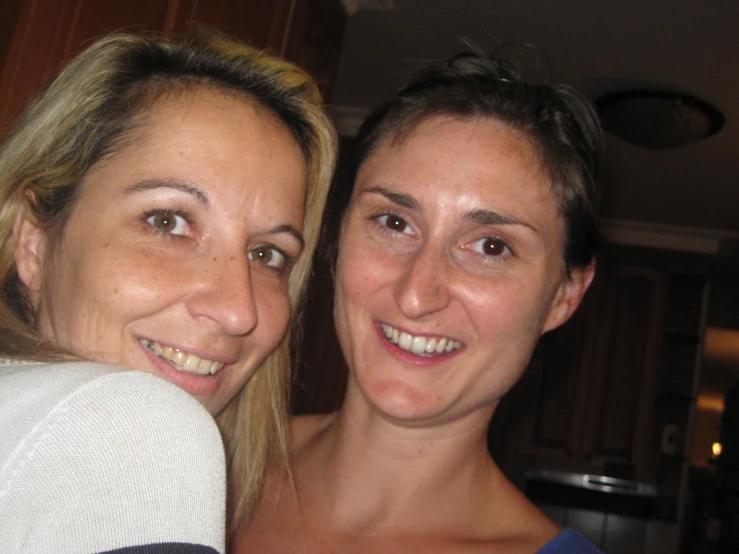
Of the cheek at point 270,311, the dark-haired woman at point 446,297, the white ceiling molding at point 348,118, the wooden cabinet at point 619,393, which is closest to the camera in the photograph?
the cheek at point 270,311

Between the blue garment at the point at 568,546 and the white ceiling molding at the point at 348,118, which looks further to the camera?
the white ceiling molding at the point at 348,118

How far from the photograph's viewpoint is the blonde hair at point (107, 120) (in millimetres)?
970

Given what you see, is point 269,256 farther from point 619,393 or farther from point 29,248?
point 619,393

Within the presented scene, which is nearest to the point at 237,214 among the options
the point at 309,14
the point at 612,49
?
the point at 309,14

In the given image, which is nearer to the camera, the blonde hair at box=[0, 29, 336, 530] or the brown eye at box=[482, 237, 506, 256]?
the blonde hair at box=[0, 29, 336, 530]

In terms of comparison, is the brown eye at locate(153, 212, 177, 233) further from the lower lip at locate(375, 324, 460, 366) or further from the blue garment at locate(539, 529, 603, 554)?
the blue garment at locate(539, 529, 603, 554)

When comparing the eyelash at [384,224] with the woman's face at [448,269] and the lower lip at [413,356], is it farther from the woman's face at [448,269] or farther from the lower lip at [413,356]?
the lower lip at [413,356]

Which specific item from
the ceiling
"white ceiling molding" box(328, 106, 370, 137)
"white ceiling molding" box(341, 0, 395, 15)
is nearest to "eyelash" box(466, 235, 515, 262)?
the ceiling

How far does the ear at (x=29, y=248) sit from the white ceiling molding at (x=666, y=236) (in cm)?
413

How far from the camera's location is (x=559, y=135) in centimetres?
128

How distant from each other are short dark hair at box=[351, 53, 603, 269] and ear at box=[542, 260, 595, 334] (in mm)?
22

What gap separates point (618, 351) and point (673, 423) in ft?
1.81

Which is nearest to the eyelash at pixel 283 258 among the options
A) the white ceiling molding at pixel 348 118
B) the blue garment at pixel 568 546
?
the blue garment at pixel 568 546

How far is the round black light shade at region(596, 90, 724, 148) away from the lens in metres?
2.99
